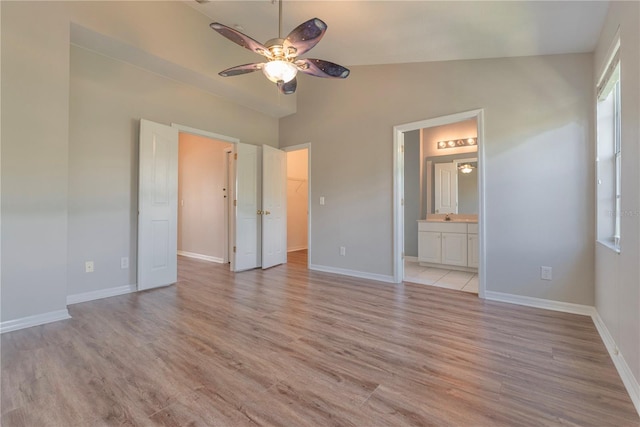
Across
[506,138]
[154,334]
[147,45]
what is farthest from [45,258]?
[506,138]

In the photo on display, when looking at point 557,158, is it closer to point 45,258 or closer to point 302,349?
point 302,349

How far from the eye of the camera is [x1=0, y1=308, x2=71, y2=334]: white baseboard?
2.21 metres

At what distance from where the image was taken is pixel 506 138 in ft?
9.80

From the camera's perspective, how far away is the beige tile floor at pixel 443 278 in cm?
365

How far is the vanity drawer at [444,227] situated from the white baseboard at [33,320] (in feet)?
15.7

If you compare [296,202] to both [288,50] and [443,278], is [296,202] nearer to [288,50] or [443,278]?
[443,278]

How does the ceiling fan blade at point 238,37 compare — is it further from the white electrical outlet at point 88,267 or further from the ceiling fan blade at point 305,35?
the white electrical outlet at point 88,267

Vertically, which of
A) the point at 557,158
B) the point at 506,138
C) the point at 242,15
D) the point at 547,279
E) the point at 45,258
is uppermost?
the point at 242,15

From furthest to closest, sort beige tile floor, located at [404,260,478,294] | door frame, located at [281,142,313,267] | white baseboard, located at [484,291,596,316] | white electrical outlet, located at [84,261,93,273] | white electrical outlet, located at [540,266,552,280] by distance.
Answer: door frame, located at [281,142,313,267], beige tile floor, located at [404,260,478,294], white electrical outlet, located at [84,261,93,273], white electrical outlet, located at [540,266,552,280], white baseboard, located at [484,291,596,316]

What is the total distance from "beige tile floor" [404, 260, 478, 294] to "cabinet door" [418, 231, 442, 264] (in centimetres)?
17

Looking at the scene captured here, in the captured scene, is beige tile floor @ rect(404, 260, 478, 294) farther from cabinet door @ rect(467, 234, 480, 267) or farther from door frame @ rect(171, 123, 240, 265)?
door frame @ rect(171, 123, 240, 265)

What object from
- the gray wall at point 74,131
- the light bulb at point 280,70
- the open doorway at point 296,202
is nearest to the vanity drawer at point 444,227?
the open doorway at point 296,202

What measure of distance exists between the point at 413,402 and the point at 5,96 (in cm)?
354

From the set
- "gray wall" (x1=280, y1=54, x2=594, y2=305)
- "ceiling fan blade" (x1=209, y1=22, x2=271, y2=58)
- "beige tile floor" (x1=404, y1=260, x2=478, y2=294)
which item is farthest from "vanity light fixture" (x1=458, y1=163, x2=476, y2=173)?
"ceiling fan blade" (x1=209, y1=22, x2=271, y2=58)
